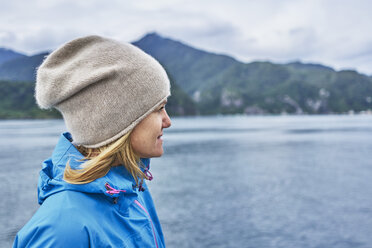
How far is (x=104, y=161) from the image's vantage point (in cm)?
160

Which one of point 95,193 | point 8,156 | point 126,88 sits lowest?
point 8,156

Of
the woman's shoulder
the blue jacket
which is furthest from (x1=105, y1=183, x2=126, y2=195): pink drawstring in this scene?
the woman's shoulder

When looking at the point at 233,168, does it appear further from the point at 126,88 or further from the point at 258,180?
the point at 126,88

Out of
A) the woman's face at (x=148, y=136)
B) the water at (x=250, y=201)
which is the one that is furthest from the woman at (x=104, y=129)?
the water at (x=250, y=201)

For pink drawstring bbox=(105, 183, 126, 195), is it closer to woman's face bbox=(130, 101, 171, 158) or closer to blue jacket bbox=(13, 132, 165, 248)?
blue jacket bbox=(13, 132, 165, 248)

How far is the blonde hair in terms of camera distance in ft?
5.01

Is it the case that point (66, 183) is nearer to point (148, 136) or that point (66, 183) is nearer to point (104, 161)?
point (104, 161)

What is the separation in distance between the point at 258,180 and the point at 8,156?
104 feet

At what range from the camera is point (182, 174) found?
30.0m

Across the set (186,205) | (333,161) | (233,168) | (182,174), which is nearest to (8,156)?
(182,174)

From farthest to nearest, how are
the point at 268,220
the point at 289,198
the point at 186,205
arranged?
the point at 289,198 → the point at 186,205 → the point at 268,220

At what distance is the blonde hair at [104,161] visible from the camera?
153cm

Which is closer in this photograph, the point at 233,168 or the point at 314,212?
the point at 314,212

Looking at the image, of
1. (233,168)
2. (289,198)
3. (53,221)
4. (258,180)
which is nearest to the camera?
(53,221)
